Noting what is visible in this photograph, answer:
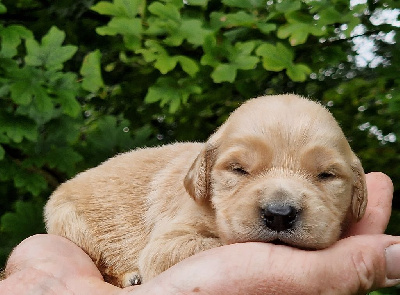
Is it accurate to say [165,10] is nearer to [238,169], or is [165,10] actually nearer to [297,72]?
[297,72]

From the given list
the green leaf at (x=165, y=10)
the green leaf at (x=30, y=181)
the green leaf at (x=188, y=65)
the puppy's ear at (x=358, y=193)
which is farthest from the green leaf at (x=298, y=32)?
the green leaf at (x=30, y=181)

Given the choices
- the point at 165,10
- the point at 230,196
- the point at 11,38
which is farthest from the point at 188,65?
the point at 230,196

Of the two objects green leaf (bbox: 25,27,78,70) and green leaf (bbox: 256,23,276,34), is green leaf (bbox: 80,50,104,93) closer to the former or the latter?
green leaf (bbox: 25,27,78,70)

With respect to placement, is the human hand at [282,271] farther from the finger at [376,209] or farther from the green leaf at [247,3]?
the green leaf at [247,3]

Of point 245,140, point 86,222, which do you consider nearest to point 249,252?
point 245,140

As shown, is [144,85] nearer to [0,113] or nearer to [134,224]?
[0,113]
